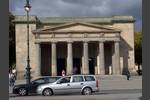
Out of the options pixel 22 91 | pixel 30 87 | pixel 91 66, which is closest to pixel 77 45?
pixel 91 66

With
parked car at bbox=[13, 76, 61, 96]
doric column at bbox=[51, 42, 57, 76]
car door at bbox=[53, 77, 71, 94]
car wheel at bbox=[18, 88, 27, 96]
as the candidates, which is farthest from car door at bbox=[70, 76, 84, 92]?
doric column at bbox=[51, 42, 57, 76]

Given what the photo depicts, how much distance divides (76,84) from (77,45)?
60.5 metres

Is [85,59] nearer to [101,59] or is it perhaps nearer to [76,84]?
[101,59]

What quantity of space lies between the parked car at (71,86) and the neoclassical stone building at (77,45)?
51689 mm

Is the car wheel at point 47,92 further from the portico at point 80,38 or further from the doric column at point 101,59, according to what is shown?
the doric column at point 101,59

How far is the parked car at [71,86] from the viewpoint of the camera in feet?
93.8

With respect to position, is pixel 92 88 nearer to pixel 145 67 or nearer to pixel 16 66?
pixel 145 67

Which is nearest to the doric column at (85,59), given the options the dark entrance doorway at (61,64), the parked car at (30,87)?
the dark entrance doorway at (61,64)

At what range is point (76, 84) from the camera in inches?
1131

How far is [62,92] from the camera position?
28812 millimetres

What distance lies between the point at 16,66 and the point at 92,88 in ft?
191

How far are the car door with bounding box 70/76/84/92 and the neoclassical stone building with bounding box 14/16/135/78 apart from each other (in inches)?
2038

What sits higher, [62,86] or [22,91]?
[62,86]

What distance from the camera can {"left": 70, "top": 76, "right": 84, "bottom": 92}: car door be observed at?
28.6m
